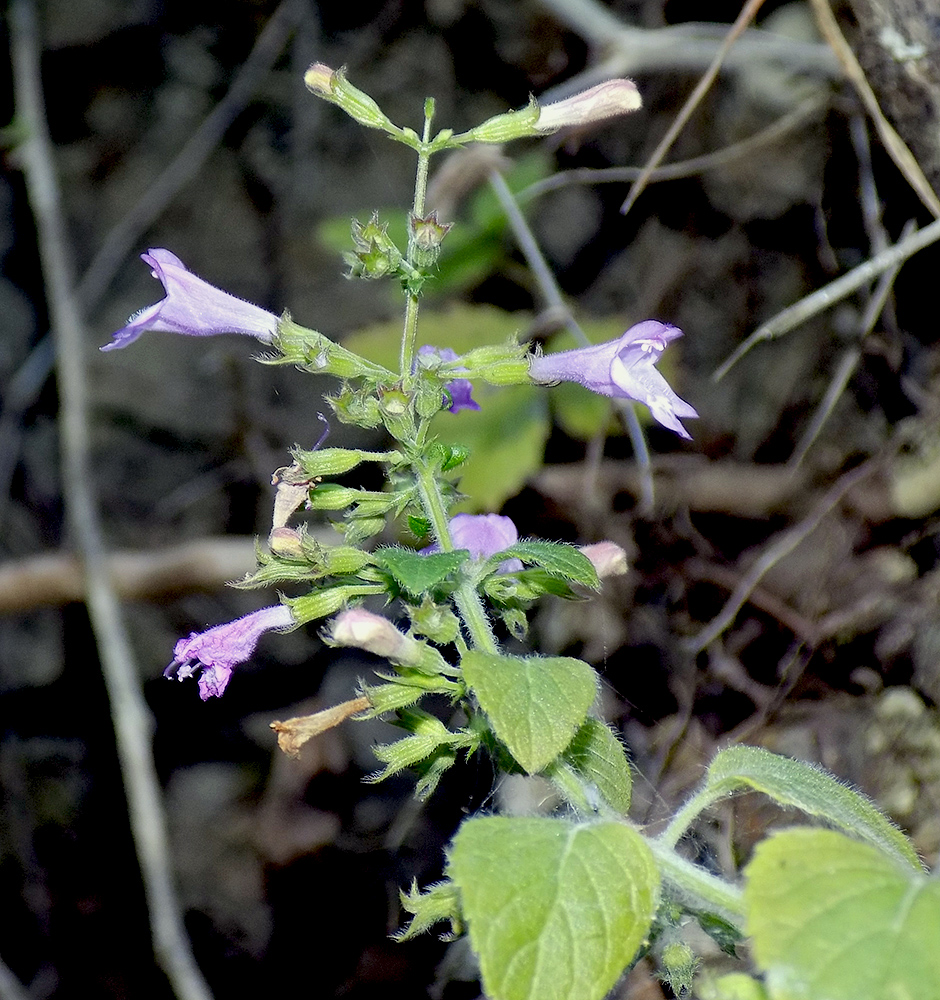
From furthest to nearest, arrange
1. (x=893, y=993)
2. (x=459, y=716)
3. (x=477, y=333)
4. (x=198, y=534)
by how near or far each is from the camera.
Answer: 1. (x=198, y=534)
2. (x=477, y=333)
3. (x=459, y=716)
4. (x=893, y=993)

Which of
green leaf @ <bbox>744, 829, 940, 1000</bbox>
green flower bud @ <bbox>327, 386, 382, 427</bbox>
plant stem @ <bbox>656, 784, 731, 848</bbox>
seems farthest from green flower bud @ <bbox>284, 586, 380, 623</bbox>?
green leaf @ <bbox>744, 829, 940, 1000</bbox>

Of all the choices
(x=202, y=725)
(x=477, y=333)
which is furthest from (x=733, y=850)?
(x=202, y=725)

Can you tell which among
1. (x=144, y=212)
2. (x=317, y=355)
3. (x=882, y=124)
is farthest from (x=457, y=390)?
(x=144, y=212)

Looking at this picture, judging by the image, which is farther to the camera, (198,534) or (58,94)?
(58,94)

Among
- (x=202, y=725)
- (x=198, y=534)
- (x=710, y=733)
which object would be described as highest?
(x=710, y=733)

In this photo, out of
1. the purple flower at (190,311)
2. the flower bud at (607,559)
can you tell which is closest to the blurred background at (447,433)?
the flower bud at (607,559)

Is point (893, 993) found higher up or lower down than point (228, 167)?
higher up

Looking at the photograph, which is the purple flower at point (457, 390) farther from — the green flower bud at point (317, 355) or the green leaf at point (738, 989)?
the green leaf at point (738, 989)

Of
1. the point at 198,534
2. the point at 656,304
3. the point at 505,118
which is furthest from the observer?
the point at 198,534

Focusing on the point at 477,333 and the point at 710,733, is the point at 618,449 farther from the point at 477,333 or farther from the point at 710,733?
the point at 710,733

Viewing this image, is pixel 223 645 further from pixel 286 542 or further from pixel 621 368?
A: pixel 621 368
